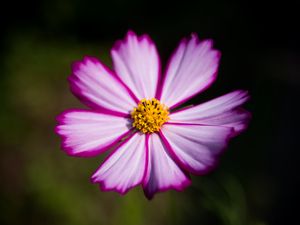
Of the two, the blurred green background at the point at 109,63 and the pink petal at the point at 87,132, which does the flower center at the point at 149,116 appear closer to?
the pink petal at the point at 87,132

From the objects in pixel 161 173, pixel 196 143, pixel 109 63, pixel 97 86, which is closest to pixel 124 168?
pixel 161 173

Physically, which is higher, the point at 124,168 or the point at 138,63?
the point at 138,63

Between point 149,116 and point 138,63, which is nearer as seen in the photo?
point 149,116

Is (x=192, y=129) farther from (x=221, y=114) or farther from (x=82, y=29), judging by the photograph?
(x=82, y=29)

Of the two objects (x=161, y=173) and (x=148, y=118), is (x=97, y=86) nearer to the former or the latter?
(x=148, y=118)

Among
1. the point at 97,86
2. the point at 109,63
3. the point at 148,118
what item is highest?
Answer: the point at 109,63

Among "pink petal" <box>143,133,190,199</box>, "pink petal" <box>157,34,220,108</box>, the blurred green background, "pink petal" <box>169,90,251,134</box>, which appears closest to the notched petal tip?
"pink petal" <box>143,133,190,199</box>

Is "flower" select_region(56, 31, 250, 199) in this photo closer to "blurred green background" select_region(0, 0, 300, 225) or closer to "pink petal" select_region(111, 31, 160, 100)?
"pink petal" select_region(111, 31, 160, 100)

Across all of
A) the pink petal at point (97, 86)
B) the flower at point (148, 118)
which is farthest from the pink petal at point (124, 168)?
the pink petal at point (97, 86)
